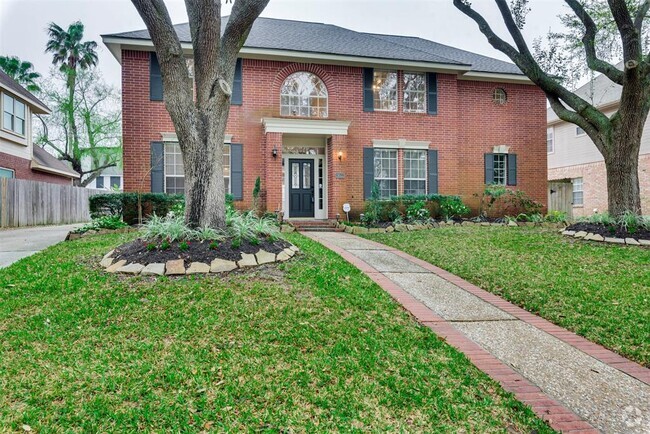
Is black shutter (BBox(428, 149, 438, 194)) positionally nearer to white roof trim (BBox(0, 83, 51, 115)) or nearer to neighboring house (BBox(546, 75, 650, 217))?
neighboring house (BBox(546, 75, 650, 217))

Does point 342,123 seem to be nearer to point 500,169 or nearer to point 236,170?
point 236,170

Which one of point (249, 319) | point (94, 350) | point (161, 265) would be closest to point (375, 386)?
point (249, 319)

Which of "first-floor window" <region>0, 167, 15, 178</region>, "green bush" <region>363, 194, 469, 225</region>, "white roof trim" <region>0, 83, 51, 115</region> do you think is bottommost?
"green bush" <region>363, 194, 469, 225</region>

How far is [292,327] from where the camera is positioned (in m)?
3.49

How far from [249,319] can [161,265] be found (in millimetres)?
1928

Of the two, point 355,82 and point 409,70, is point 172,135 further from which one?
point 409,70

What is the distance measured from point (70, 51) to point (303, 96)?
20.0 meters

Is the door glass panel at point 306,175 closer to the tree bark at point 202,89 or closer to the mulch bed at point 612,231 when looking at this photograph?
the tree bark at point 202,89

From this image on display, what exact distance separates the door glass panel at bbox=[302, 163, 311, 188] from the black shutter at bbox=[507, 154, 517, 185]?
23.4ft

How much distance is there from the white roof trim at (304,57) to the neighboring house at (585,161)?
266 inches

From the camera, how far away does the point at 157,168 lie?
35.6 ft

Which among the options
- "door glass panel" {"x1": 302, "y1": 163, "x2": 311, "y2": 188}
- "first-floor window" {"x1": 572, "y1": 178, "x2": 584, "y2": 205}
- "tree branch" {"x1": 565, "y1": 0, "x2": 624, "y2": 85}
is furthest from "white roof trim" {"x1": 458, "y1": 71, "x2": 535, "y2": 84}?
"first-floor window" {"x1": 572, "y1": 178, "x2": 584, "y2": 205}

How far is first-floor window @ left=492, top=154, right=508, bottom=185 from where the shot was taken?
535 inches

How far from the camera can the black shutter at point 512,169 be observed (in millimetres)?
13609
